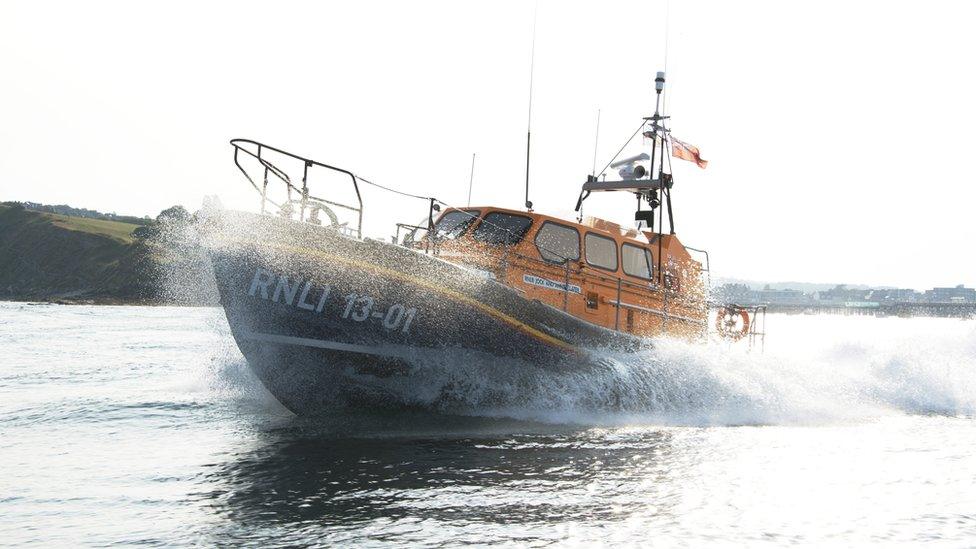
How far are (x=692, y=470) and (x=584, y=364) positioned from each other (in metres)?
2.54

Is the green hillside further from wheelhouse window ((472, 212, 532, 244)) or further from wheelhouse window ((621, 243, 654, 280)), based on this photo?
wheelhouse window ((621, 243, 654, 280))

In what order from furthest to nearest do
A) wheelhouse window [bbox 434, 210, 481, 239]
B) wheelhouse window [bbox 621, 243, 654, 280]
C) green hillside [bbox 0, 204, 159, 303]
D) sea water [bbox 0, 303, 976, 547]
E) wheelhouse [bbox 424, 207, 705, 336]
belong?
green hillside [bbox 0, 204, 159, 303]
wheelhouse window [bbox 621, 243, 654, 280]
wheelhouse window [bbox 434, 210, 481, 239]
wheelhouse [bbox 424, 207, 705, 336]
sea water [bbox 0, 303, 976, 547]

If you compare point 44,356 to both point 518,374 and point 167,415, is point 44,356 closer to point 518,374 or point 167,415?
point 167,415

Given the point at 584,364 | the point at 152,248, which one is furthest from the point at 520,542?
the point at 152,248

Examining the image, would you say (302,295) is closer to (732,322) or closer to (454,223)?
(454,223)

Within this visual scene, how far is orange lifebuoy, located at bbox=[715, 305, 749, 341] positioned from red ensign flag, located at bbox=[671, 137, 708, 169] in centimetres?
271

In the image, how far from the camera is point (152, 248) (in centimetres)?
8450

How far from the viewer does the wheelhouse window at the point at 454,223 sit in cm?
966

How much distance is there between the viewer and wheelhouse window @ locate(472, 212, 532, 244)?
30.8ft

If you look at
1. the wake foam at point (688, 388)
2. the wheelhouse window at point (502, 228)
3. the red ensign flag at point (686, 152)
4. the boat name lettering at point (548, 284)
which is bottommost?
the wake foam at point (688, 388)

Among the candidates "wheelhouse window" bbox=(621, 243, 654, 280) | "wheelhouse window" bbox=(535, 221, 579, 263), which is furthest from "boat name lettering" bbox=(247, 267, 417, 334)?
"wheelhouse window" bbox=(621, 243, 654, 280)

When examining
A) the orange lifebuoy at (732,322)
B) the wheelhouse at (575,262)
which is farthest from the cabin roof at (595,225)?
the orange lifebuoy at (732,322)

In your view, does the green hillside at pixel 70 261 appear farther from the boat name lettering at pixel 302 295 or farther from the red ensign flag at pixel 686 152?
the boat name lettering at pixel 302 295

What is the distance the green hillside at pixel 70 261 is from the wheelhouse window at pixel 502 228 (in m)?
65.7
